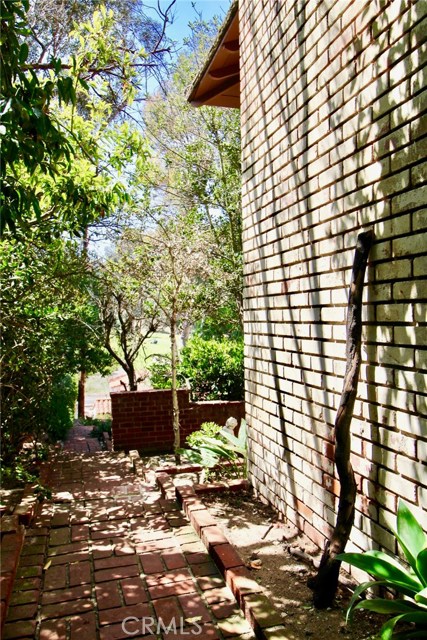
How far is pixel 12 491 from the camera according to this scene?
5.18m

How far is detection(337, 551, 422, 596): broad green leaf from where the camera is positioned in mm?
2121

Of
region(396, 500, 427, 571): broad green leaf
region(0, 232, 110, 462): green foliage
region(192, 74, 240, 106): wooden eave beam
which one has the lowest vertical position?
region(396, 500, 427, 571): broad green leaf

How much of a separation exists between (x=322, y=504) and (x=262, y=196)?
8.49 ft

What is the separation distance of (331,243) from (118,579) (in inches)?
103

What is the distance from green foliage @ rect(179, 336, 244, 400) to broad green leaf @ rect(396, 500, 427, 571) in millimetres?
7416

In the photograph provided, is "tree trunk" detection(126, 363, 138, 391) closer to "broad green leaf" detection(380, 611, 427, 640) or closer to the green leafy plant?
the green leafy plant

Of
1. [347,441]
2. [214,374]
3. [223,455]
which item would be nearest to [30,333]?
[223,455]

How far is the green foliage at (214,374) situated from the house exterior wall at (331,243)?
15.9ft

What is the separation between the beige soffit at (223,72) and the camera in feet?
17.2

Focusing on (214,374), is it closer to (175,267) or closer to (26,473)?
(175,267)

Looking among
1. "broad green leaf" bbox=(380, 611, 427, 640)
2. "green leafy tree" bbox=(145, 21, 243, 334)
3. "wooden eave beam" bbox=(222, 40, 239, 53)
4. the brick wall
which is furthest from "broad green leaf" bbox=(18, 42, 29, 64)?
"green leafy tree" bbox=(145, 21, 243, 334)

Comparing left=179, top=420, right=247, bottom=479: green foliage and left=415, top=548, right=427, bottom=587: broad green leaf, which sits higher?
left=415, top=548, right=427, bottom=587: broad green leaf

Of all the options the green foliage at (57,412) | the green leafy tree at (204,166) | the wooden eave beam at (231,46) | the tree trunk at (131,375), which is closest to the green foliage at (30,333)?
the green foliage at (57,412)

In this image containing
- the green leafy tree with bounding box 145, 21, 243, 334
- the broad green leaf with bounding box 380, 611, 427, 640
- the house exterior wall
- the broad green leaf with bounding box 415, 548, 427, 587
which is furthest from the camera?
the green leafy tree with bounding box 145, 21, 243, 334
